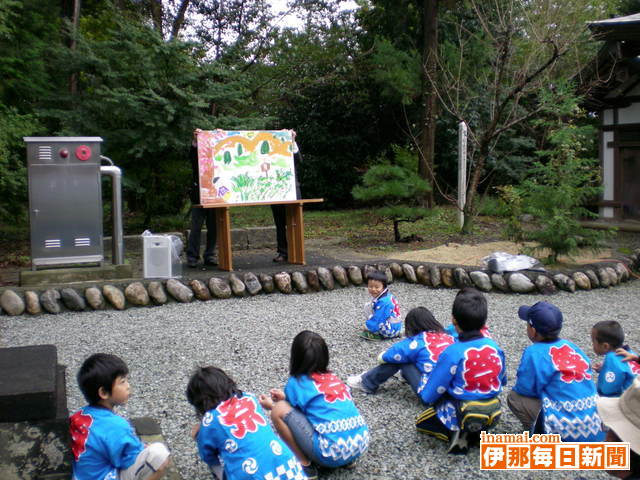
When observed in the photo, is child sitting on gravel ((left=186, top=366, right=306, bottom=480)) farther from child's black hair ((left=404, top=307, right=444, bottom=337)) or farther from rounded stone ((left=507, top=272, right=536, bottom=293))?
rounded stone ((left=507, top=272, right=536, bottom=293))

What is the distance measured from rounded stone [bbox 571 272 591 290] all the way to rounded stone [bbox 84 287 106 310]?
5318 millimetres

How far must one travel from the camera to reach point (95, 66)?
930 cm

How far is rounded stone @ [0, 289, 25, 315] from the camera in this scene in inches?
244

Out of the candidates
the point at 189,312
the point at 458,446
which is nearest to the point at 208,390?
the point at 458,446

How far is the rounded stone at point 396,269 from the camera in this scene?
7879 mm

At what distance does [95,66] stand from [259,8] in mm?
6356

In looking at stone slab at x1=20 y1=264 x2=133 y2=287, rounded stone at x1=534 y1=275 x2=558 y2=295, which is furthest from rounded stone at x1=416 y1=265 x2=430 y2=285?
stone slab at x1=20 y1=264 x2=133 y2=287

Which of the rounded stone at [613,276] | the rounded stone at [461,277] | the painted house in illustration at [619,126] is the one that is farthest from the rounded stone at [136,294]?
the painted house in illustration at [619,126]

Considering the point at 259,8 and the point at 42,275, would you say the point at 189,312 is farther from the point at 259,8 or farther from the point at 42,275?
the point at 259,8

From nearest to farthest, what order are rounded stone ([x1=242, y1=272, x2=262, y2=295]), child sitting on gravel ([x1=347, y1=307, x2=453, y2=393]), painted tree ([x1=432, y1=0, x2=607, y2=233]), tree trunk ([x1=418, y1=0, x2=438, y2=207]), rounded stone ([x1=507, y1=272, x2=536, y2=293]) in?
child sitting on gravel ([x1=347, y1=307, x2=453, y2=393])
rounded stone ([x1=242, y1=272, x2=262, y2=295])
rounded stone ([x1=507, y1=272, x2=536, y2=293])
painted tree ([x1=432, y1=0, x2=607, y2=233])
tree trunk ([x1=418, y1=0, x2=438, y2=207])

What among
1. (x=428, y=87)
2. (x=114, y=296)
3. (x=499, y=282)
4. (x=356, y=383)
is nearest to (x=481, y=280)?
(x=499, y=282)

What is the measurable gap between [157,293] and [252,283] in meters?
1.06

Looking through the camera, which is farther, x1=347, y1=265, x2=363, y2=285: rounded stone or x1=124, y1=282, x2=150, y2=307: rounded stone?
x1=347, y1=265, x2=363, y2=285: rounded stone

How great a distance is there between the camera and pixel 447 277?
7.56 meters
